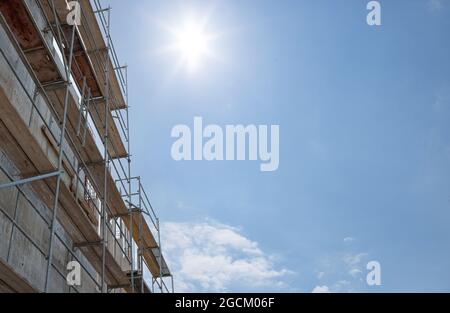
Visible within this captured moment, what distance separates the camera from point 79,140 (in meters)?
7.69

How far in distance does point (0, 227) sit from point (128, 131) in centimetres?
664

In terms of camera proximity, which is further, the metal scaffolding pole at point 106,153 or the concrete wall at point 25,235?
the metal scaffolding pole at point 106,153

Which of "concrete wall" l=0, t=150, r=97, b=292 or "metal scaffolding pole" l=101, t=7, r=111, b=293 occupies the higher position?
"metal scaffolding pole" l=101, t=7, r=111, b=293

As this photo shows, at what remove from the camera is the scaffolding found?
5754 mm

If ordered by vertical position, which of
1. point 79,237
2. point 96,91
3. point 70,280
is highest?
point 96,91

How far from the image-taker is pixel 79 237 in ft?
23.8

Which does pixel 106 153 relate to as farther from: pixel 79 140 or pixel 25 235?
pixel 25 235

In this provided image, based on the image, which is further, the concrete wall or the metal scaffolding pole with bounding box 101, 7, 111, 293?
the metal scaffolding pole with bounding box 101, 7, 111, 293

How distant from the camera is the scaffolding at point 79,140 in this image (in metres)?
5.75

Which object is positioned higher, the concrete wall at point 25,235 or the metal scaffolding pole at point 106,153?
the metal scaffolding pole at point 106,153

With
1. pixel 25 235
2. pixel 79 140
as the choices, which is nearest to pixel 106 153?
pixel 79 140
